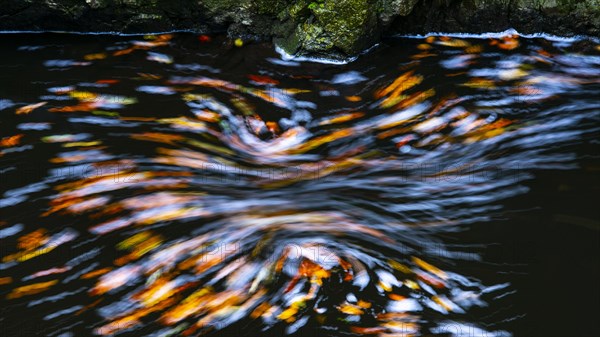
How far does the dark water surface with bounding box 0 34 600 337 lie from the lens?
143 inches

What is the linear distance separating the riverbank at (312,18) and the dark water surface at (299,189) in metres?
0.18

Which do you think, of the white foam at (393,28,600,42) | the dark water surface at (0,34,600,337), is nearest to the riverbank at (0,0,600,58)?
the white foam at (393,28,600,42)

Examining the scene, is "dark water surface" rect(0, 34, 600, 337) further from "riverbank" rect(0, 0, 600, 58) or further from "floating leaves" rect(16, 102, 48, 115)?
"riverbank" rect(0, 0, 600, 58)

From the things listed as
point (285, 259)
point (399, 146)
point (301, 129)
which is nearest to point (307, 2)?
point (301, 129)

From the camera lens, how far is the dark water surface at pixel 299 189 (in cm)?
362

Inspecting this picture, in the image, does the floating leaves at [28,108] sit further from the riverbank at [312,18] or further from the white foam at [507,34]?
the white foam at [507,34]

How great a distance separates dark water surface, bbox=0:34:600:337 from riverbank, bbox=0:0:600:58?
0.60 ft

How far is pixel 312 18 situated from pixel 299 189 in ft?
8.00

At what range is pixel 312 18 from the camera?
6453 mm

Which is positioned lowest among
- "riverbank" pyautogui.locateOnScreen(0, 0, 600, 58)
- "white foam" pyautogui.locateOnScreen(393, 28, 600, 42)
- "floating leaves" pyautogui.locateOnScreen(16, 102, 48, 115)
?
"floating leaves" pyautogui.locateOnScreen(16, 102, 48, 115)

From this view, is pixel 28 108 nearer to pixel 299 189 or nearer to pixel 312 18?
pixel 299 189

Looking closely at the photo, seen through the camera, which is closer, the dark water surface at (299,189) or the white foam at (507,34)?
the dark water surface at (299,189)

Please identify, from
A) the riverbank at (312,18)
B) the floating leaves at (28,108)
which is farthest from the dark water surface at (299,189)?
the riverbank at (312,18)

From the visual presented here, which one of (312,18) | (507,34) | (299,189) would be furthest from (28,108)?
(507,34)
